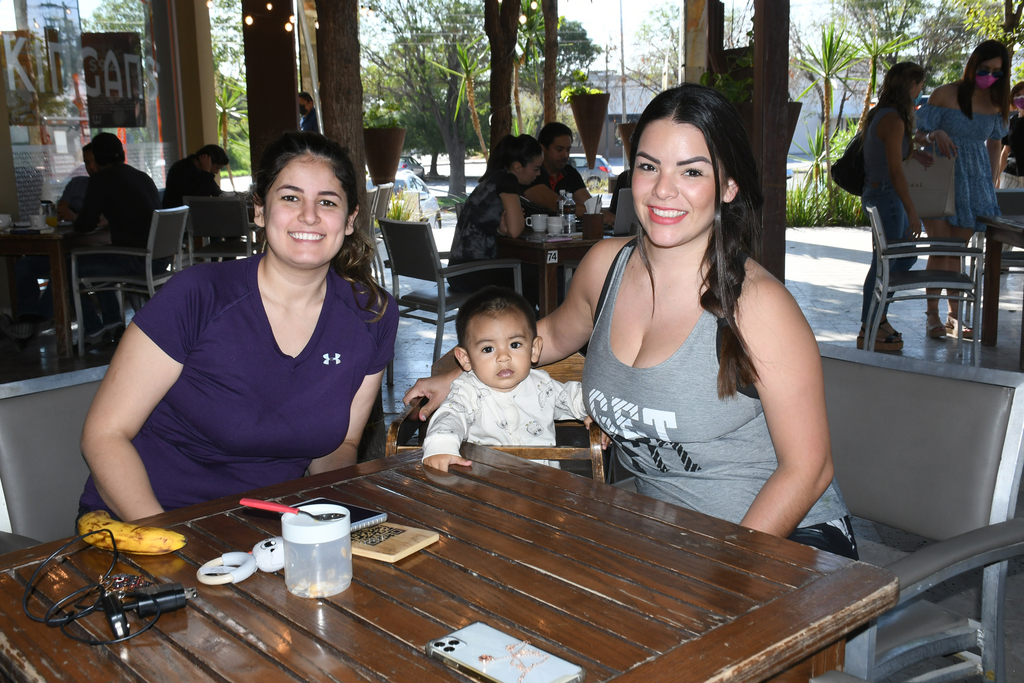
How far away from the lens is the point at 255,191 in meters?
2.06

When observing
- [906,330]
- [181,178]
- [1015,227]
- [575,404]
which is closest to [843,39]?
[906,330]

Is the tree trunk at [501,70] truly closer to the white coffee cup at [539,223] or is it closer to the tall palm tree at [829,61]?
the white coffee cup at [539,223]

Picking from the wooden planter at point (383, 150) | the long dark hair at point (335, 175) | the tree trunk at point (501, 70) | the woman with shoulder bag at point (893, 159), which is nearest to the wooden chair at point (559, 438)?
the long dark hair at point (335, 175)

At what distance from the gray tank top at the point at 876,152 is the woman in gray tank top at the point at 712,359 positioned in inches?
168

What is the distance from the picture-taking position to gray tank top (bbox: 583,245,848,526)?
1681 millimetres

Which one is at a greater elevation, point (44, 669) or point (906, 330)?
point (44, 669)

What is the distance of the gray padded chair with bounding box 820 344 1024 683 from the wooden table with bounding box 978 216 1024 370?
12.0ft

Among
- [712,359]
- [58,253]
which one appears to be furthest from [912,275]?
[58,253]

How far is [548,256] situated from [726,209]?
11.6 feet

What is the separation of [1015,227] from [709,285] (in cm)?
398

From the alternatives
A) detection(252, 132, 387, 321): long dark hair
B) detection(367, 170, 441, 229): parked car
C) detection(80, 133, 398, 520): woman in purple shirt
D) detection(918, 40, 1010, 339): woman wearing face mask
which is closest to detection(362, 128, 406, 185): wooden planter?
detection(367, 170, 441, 229): parked car

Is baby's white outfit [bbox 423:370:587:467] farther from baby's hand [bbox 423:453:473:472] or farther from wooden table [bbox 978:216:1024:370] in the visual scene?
wooden table [bbox 978:216:1024:370]

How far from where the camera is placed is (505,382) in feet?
7.44

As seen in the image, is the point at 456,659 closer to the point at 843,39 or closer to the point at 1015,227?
the point at 1015,227
